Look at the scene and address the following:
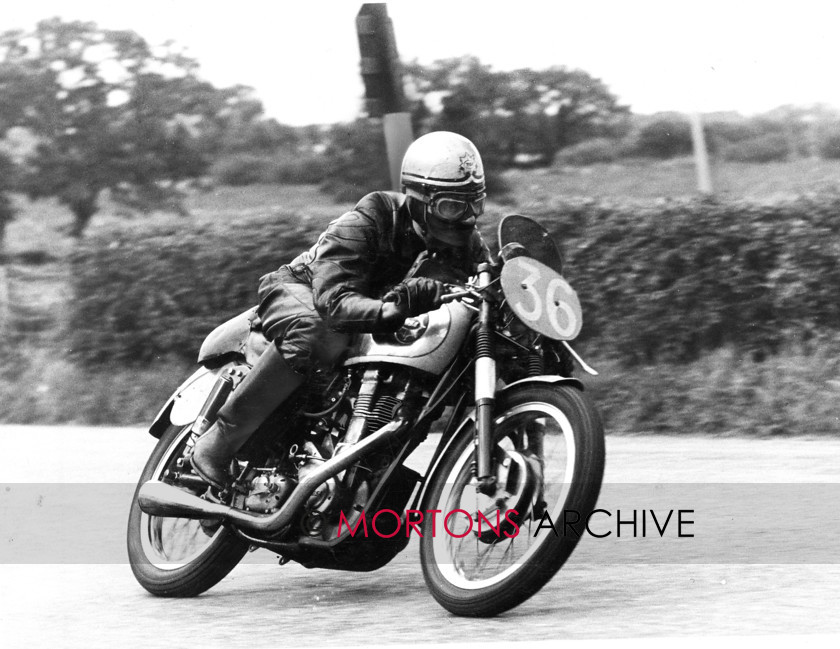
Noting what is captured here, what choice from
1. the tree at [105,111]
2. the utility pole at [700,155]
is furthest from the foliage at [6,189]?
the utility pole at [700,155]

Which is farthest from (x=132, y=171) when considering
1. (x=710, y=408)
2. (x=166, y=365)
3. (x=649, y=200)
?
(x=710, y=408)

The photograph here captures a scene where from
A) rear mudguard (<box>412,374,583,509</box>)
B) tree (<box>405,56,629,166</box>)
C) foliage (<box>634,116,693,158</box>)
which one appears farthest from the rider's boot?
foliage (<box>634,116,693,158</box>)

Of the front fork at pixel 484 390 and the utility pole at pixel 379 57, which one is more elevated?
the utility pole at pixel 379 57

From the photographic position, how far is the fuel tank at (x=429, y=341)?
4.85 m

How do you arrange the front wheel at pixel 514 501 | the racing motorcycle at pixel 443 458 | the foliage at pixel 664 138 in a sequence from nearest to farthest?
the front wheel at pixel 514 501 → the racing motorcycle at pixel 443 458 → the foliage at pixel 664 138

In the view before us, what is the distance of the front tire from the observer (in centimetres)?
543

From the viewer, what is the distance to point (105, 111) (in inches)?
559

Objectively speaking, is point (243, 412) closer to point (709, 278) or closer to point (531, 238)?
point (531, 238)

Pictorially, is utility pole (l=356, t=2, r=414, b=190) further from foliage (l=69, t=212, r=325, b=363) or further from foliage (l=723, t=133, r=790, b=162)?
foliage (l=723, t=133, r=790, b=162)

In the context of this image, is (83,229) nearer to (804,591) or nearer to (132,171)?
(132,171)

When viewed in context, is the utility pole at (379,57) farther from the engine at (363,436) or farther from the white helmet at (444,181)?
the engine at (363,436)

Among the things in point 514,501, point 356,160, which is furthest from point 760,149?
point 514,501

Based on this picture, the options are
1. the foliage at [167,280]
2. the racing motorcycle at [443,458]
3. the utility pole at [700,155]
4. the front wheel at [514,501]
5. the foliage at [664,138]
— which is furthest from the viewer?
the foliage at [664,138]

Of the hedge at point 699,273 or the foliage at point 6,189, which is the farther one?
the foliage at point 6,189
